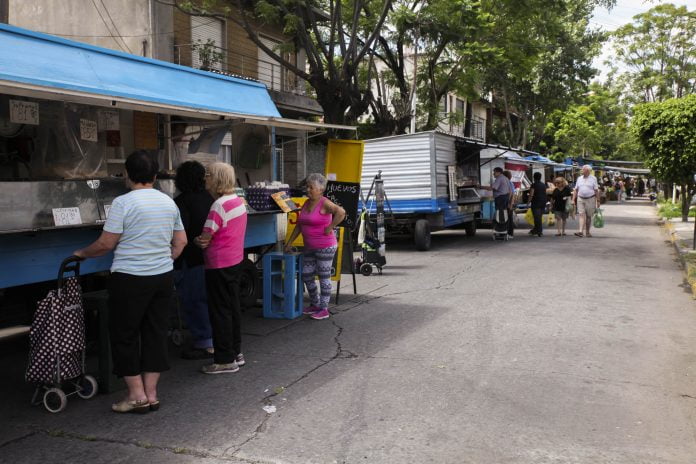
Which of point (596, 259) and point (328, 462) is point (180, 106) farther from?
point (596, 259)

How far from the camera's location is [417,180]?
15344 millimetres

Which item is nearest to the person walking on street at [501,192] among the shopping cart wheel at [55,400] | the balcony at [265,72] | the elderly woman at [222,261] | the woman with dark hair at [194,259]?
the balcony at [265,72]

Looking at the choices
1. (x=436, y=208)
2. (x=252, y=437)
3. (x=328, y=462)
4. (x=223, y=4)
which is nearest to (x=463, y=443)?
(x=328, y=462)

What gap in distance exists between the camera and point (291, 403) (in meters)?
4.86

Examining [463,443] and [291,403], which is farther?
[291,403]

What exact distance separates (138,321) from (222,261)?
3.64ft

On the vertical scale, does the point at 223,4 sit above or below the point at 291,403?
above

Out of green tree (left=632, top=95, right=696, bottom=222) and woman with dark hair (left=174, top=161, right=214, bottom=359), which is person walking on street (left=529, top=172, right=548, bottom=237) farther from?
woman with dark hair (left=174, top=161, right=214, bottom=359)

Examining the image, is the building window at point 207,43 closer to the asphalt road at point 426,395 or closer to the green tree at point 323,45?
the green tree at point 323,45

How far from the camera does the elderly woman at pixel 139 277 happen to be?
14.8 ft

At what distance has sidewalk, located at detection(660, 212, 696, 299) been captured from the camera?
10.3 metres

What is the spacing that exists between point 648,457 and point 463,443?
108 centimetres

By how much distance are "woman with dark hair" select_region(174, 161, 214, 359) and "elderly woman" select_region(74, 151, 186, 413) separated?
125cm

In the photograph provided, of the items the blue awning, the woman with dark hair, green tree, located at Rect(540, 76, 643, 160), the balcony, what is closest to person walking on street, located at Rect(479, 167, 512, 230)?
the balcony
